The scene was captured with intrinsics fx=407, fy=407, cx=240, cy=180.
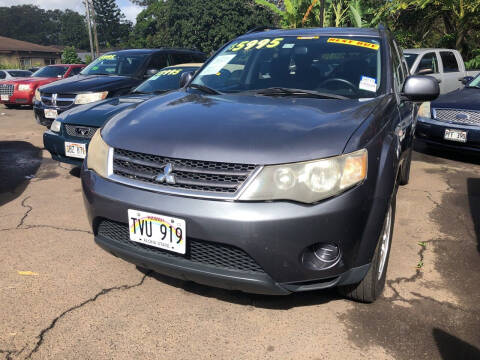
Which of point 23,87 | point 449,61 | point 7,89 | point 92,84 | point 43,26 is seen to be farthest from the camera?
point 43,26

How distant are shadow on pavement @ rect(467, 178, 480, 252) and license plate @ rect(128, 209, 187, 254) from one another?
8.42 ft

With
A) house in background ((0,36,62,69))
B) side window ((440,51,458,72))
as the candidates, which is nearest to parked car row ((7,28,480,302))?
side window ((440,51,458,72))

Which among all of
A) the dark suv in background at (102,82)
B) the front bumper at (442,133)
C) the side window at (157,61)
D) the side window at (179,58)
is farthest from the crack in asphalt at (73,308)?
the side window at (179,58)

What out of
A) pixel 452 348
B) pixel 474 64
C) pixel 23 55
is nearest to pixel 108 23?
pixel 23 55

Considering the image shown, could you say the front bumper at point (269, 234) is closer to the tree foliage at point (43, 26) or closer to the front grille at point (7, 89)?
the front grille at point (7, 89)

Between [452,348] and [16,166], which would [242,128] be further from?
[16,166]

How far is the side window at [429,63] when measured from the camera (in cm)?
865

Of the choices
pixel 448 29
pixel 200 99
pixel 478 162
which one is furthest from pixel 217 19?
pixel 200 99

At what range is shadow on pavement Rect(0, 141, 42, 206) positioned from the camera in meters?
4.64

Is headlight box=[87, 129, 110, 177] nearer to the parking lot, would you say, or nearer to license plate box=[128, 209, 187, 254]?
license plate box=[128, 209, 187, 254]

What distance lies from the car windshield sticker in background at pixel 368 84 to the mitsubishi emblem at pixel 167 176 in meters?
1.57

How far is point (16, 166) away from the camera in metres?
5.70

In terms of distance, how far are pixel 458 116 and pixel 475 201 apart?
6.50ft

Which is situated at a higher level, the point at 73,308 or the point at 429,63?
the point at 429,63
